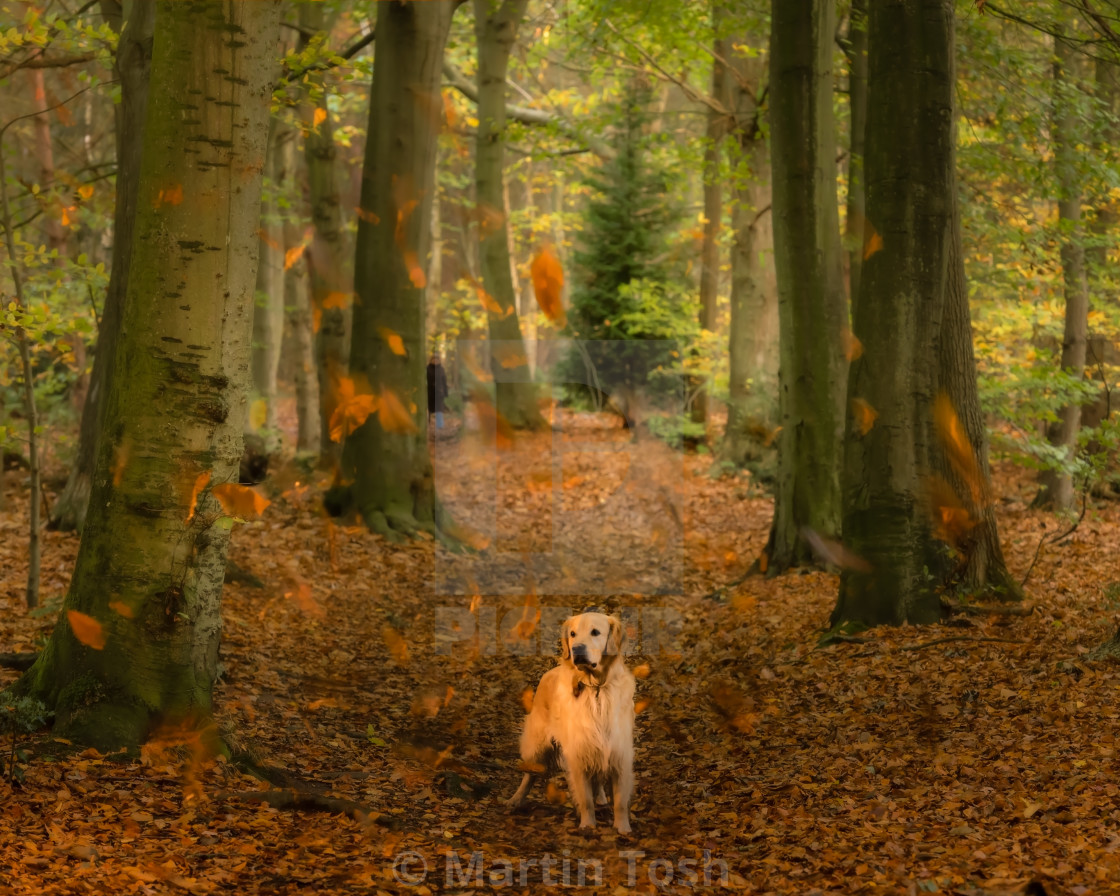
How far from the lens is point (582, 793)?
5.23 metres

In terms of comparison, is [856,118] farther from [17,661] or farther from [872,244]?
[17,661]

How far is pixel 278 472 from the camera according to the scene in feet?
53.2

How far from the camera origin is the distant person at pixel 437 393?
2020 centimetres

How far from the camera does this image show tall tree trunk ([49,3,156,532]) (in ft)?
32.0

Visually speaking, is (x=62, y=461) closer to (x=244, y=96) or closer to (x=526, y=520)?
(x=526, y=520)

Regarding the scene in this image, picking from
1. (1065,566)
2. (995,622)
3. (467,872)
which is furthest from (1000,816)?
(1065,566)

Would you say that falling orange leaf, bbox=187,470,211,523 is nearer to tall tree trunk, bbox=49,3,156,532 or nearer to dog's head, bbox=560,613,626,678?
dog's head, bbox=560,613,626,678

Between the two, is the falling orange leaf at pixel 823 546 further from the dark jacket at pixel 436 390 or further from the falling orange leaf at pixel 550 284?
the falling orange leaf at pixel 550 284

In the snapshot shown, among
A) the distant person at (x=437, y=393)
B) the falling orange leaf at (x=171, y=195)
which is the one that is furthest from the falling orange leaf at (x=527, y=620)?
the distant person at (x=437, y=393)

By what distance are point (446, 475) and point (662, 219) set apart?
868 cm

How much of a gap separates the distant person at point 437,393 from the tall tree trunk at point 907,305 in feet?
38.7

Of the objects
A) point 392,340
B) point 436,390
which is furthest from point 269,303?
point 392,340

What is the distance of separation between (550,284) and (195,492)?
24476 millimetres

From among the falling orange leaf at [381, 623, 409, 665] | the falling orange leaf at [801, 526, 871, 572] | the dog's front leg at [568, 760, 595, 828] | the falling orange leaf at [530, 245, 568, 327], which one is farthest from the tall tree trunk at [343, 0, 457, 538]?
the falling orange leaf at [530, 245, 568, 327]
